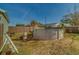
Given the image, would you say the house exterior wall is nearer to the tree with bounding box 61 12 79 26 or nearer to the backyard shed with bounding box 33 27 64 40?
the backyard shed with bounding box 33 27 64 40

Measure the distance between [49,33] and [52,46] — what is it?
0.14 metres

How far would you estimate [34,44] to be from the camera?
1.86m

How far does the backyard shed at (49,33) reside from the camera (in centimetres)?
187

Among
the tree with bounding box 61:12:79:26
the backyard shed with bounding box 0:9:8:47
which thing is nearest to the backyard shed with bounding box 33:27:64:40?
the tree with bounding box 61:12:79:26

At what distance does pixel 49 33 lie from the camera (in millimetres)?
1887

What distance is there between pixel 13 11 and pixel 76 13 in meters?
0.66

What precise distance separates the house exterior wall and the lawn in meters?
0.04

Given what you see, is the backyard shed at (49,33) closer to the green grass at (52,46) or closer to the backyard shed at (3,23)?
the green grass at (52,46)

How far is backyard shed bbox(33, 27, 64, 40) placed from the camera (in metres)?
1.87

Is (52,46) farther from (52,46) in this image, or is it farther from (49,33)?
(49,33)

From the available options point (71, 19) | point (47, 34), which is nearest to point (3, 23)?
point (47, 34)

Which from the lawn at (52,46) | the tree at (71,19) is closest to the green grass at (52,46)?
the lawn at (52,46)

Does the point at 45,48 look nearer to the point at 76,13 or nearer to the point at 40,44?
the point at 40,44

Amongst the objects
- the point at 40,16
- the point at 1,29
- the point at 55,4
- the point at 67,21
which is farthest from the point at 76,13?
the point at 1,29
